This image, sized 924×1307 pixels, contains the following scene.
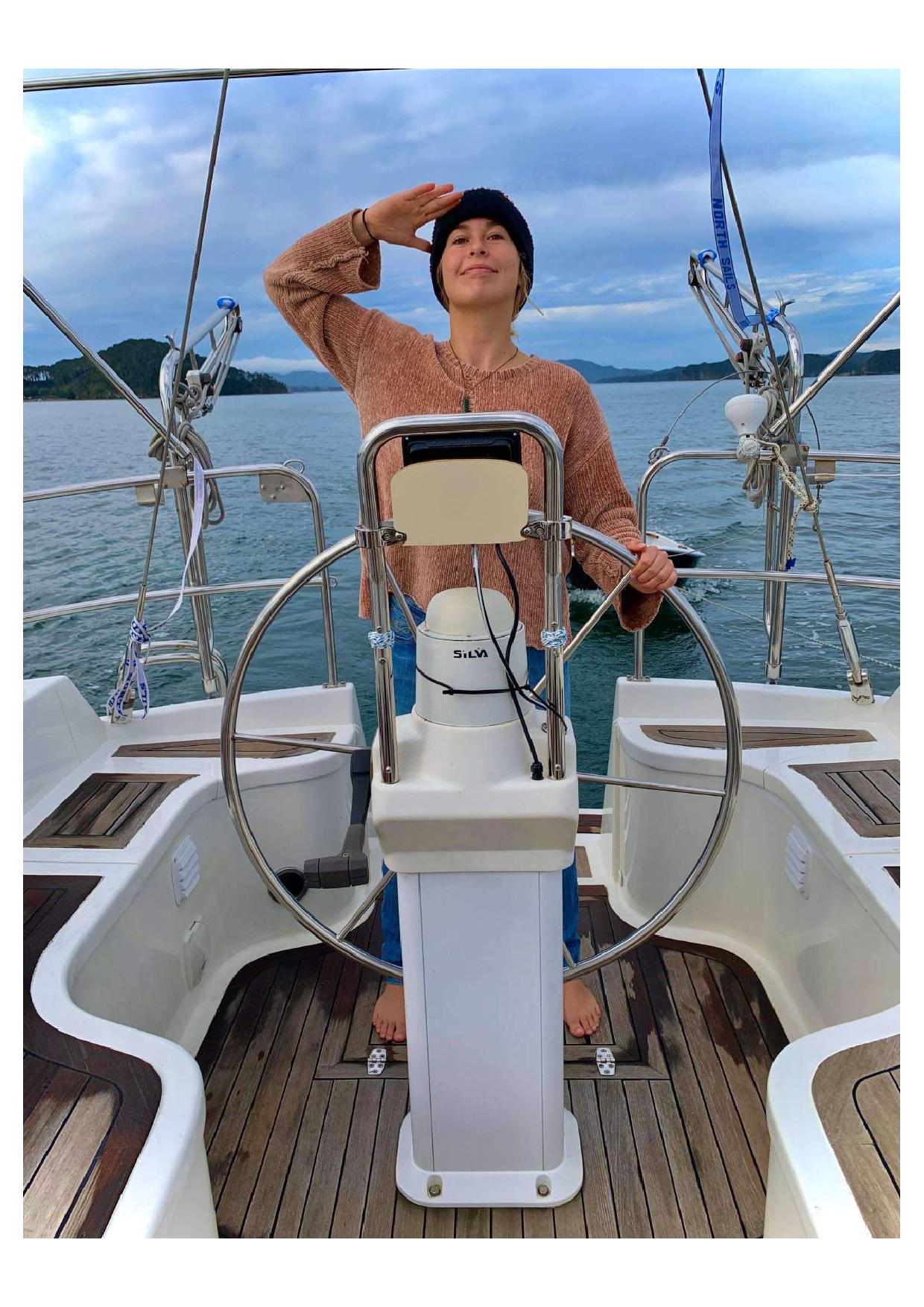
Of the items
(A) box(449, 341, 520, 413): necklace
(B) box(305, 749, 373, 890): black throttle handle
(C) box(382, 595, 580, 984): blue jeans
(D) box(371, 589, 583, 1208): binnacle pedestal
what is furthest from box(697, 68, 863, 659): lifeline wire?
(B) box(305, 749, 373, 890): black throttle handle

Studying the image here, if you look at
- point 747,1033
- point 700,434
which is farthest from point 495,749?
point 700,434

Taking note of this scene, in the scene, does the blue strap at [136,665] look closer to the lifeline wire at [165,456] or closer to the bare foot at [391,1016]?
the lifeline wire at [165,456]

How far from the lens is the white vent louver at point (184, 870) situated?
1.52m

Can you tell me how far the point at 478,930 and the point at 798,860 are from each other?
779 millimetres

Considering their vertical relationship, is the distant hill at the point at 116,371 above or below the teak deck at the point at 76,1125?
above

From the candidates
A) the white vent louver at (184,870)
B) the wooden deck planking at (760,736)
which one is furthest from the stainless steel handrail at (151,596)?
the wooden deck planking at (760,736)

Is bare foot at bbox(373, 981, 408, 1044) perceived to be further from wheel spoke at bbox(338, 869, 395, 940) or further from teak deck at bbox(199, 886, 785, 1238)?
wheel spoke at bbox(338, 869, 395, 940)

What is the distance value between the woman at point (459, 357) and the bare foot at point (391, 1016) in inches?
28.0

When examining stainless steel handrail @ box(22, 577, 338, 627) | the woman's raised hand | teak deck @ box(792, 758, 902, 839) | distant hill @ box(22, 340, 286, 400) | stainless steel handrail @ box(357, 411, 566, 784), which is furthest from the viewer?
stainless steel handrail @ box(22, 577, 338, 627)

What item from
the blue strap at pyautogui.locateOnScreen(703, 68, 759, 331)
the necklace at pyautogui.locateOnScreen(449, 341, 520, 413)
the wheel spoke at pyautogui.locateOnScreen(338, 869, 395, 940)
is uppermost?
the blue strap at pyautogui.locateOnScreen(703, 68, 759, 331)

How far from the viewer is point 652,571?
950 millimetres

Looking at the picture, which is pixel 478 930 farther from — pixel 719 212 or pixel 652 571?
pixel 719 212

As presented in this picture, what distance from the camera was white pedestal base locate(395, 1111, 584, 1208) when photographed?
1125 mm

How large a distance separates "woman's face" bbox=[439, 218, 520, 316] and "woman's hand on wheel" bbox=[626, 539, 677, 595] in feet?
1.27
